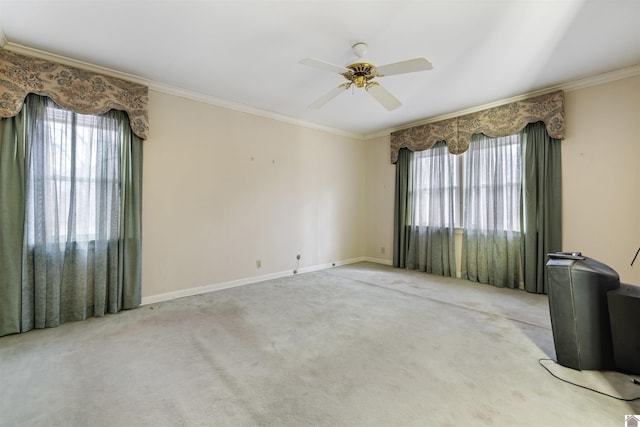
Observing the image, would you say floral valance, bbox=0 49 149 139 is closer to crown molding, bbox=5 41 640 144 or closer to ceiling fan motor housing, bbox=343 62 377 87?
crown molding, bbox=5 41 640 144

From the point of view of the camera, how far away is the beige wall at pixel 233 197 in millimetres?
3562

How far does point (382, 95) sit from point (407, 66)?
57cm

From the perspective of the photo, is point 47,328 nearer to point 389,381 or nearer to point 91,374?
point 91,374

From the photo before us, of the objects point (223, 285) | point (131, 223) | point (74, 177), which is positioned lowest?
point (223, 285)

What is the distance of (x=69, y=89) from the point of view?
2.87m

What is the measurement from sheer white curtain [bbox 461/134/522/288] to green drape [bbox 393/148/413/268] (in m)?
1.01

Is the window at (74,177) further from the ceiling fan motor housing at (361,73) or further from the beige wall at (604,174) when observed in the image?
the beige wall at (604,174)

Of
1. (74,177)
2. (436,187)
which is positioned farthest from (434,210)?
(74,177)

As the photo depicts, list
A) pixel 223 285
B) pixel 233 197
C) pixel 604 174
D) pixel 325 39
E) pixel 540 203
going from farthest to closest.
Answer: pixel 233 197 → pixel 223 285 → pixel 540 203 → pixel 604 174 → pixel 325 39

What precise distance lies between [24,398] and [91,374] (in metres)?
0.33

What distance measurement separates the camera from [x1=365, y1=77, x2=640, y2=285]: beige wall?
3229 mm

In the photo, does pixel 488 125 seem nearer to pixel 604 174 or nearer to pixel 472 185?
pixel 472 185

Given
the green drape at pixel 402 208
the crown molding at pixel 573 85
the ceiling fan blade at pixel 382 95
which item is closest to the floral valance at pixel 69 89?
the ceiling fan blade at pixel 382 95

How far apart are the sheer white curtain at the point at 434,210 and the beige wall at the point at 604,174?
57.2 inches
